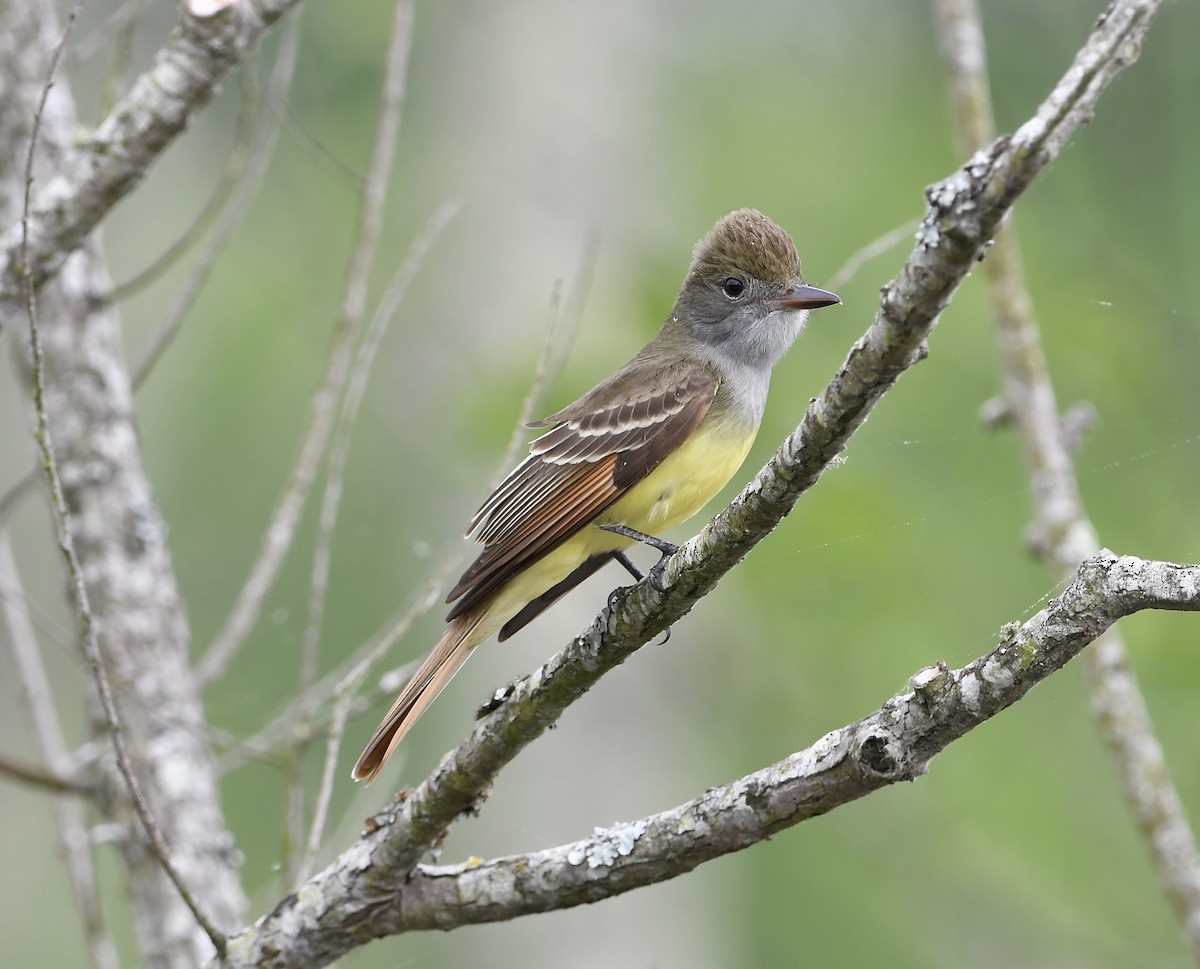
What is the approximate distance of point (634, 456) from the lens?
4012 mm

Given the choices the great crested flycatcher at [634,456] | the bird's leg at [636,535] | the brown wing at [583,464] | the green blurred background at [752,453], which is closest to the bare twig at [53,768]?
the green blurred background at [752,453]

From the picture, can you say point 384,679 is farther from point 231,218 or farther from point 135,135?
point 135,135

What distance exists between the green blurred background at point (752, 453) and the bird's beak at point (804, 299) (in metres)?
0.51

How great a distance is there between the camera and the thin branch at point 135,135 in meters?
3.53

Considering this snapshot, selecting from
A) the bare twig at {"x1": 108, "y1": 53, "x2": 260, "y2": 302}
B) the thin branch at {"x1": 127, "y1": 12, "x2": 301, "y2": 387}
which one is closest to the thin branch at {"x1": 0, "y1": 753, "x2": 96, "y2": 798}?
the thin branch at {"x1": 127, "y1": 12, "x2": 301, "y2": 387}

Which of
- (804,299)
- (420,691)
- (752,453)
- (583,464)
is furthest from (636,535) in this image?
(752,453)

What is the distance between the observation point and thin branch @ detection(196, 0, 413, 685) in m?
3.93

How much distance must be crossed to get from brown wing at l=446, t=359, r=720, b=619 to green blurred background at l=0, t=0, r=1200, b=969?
2.19 feet

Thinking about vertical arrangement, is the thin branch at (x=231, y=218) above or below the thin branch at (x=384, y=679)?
above

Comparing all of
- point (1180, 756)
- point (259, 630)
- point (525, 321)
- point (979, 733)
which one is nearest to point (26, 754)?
point (259, 630)

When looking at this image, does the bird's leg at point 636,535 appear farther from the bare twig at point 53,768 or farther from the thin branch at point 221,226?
the bare twig at point 53,768

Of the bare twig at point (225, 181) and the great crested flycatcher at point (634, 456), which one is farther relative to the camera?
the bare twig at point (225, 181)

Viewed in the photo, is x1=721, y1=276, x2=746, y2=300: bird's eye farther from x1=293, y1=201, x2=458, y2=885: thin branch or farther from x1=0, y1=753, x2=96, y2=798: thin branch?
x1=0, y1=753, x2=96, y2=798: thin branch

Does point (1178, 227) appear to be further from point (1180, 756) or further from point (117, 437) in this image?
point (117, 437)
